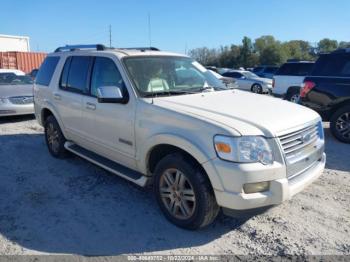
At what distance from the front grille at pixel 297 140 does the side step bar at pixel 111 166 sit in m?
1.62

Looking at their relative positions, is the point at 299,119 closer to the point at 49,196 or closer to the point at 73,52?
the point at 49,196

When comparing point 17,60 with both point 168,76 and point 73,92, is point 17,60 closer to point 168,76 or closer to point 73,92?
point 73,92

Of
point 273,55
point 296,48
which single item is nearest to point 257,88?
point 273,55

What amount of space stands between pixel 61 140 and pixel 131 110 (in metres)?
2.42

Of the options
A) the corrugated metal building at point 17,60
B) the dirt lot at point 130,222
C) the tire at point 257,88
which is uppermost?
the corrugated metal building at point 17,60

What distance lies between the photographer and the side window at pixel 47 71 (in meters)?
5.88

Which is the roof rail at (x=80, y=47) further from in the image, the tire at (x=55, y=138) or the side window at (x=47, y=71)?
the tire at (x=55, y=138)

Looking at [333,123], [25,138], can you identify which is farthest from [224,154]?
[25,138]

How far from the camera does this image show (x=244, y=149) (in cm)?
298

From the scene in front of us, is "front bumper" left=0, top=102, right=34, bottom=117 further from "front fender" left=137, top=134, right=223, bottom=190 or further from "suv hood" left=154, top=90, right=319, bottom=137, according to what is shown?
Answer: "suv hood" left=154, top=90, right=319, bottom=137

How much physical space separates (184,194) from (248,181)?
77 cm

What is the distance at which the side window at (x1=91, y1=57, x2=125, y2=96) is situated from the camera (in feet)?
13.8

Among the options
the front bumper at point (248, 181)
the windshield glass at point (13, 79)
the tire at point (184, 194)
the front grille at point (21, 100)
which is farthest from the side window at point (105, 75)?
the windshield glass at point (13, 79)

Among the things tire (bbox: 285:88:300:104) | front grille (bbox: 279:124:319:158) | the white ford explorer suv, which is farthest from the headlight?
tire (bbox: 285:88:300:104)
